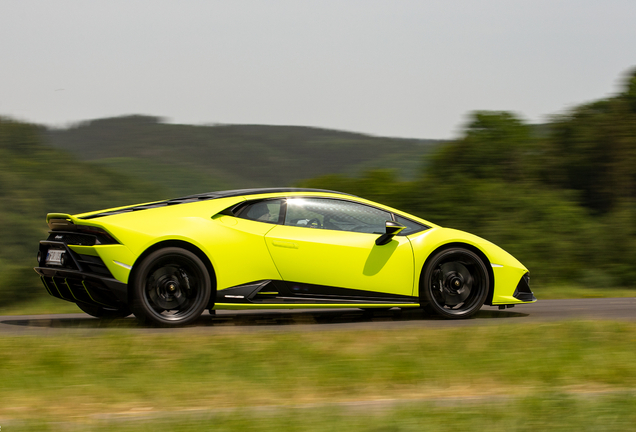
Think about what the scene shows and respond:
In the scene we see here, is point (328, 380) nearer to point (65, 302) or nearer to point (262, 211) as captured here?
point (262, 211)

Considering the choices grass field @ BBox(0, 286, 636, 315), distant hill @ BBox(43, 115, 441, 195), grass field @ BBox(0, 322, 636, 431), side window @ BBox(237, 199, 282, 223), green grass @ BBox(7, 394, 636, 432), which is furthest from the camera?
distant hill @ BBox(43, 115, 441, 195)

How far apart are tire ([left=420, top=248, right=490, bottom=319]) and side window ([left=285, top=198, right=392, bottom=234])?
69 centimetres

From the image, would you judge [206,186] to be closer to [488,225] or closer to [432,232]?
[488,225]

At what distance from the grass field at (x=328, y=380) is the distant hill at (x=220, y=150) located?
29096 mm

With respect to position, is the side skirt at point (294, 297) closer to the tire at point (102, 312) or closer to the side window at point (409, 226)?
the side window at point (409, 226)

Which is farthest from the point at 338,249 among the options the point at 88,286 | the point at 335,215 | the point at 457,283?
the point at 88,286

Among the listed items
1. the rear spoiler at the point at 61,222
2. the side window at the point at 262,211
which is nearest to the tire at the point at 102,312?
the rear spoiler at the point at 61,222

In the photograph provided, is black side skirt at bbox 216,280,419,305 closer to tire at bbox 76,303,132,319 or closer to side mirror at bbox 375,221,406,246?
side mirror at bbox 375,221,406,246

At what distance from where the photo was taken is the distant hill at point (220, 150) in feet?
125

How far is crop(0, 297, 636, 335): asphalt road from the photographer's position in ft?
20.7

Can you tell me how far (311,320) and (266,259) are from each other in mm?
1124

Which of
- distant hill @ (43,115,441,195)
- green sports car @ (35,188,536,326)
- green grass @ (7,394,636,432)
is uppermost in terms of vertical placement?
distant hill @ (43,115,441,195)

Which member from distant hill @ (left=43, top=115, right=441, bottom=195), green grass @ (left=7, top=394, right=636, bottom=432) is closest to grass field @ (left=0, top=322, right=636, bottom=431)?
green grass @ (left=7, top=394, right=636, bottom=432)

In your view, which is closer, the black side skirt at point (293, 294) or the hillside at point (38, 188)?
the black side skirt at point (293, 294)
